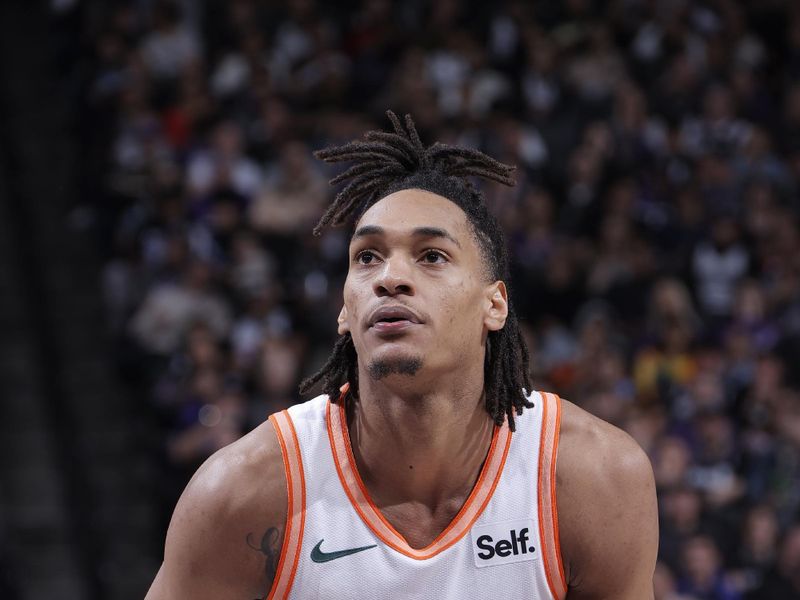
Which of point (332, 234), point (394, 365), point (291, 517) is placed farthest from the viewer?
point (332, 234)

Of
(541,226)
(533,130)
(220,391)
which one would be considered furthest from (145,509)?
(533,130)

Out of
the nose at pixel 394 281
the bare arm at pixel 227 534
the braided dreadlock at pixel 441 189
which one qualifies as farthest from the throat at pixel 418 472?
the nose at pixel 394 281

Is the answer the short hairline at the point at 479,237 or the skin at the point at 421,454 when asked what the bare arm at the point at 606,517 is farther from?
the short hairline at the point at 479,237

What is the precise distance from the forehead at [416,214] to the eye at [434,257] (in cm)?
7

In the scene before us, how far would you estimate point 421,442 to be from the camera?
3238mm

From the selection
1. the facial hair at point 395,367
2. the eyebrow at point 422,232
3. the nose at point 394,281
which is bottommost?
the facial hair at point 395,367

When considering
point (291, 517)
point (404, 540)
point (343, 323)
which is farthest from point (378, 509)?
point (343, 323)

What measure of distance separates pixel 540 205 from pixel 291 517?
219 inches

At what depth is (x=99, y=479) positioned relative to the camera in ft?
26.5

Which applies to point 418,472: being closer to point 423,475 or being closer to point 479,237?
point 423,475

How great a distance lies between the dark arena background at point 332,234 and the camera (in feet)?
24.7

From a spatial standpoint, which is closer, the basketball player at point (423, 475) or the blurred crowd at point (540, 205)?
the basketball player at point (423, 475)

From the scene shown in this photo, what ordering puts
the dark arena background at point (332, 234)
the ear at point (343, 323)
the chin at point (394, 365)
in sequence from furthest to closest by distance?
the dark arena background at point (332, 234) < the ear at point (343, 323) < the chin at point (394, 365)

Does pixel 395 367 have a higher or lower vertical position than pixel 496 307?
lower
